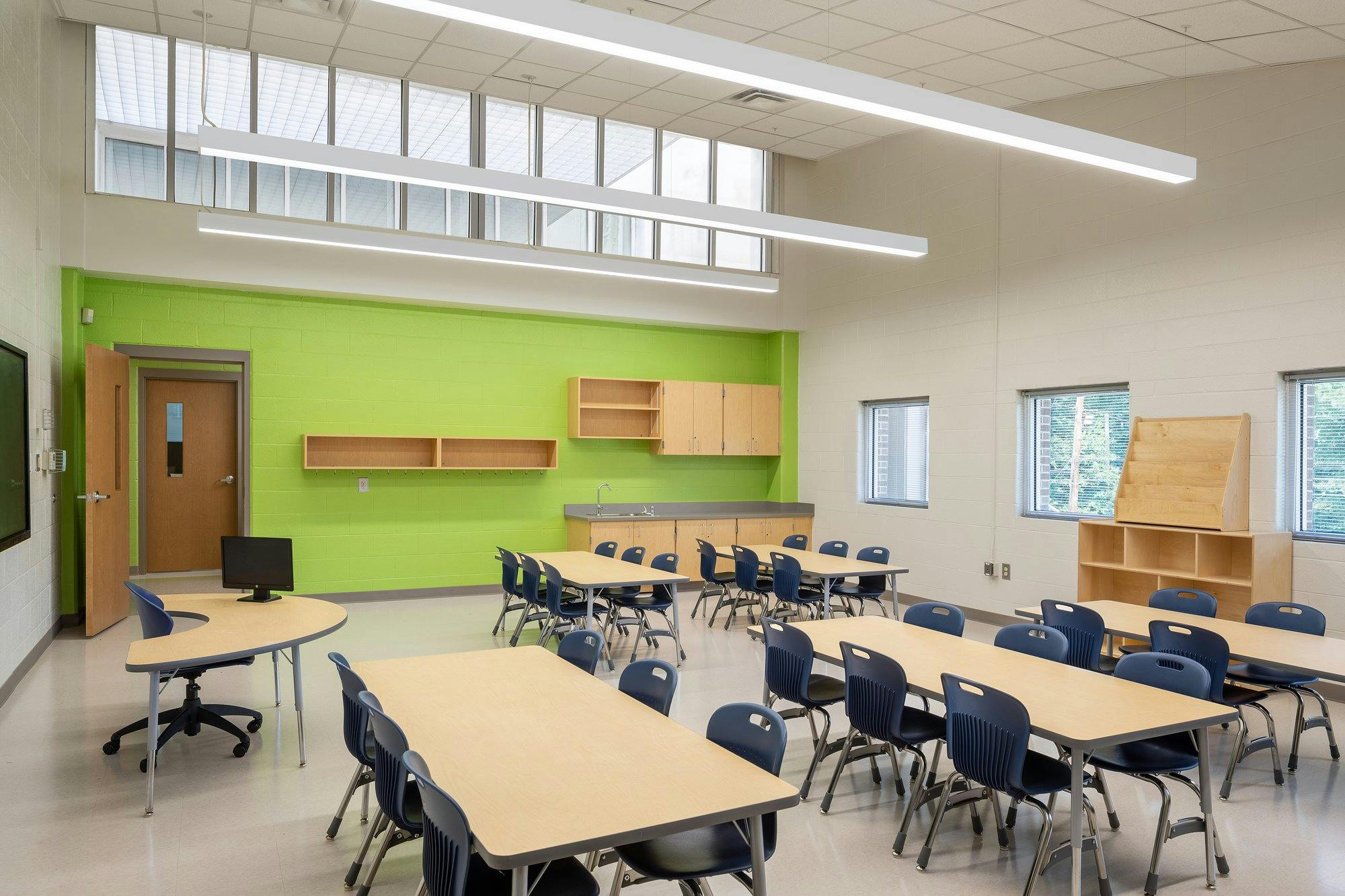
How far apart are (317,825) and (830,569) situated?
4.07 metres

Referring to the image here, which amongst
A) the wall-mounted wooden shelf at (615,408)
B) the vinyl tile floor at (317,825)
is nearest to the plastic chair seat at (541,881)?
the vinyl tile floor at (317,825)

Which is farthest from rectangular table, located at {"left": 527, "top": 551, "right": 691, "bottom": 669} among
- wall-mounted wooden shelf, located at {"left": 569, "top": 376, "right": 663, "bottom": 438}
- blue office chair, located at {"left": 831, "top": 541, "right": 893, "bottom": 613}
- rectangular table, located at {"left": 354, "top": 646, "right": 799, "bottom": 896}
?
wall-mounted wooden shelf, located at {"left": 569, "top": 376, "right": 663, "bottom": 438}

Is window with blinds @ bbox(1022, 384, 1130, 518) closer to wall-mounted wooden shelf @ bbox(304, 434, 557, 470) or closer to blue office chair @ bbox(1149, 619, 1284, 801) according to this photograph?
blue office chair @ bbox(1149, 619, 1284, 801)

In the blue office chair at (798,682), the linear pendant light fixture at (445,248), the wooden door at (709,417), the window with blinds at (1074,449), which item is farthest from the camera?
the wooden door at (709,417)

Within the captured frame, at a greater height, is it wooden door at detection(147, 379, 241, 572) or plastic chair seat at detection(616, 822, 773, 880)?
wooden door at detection(147, 379, 241, 572)

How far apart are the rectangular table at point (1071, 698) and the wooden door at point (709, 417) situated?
5724mm

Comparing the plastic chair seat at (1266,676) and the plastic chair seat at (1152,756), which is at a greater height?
the plastic chair seat at (1266,676)

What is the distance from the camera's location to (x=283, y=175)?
317 inches

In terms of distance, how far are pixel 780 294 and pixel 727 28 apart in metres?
4.44

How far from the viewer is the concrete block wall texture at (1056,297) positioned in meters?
5.74

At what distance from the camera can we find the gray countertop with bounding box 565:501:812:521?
9.56m

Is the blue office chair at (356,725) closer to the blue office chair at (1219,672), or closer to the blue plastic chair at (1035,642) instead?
the blue plastic chair at (1035,642)

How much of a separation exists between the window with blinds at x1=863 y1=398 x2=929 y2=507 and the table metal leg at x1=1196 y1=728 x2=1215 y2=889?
5.46 metres

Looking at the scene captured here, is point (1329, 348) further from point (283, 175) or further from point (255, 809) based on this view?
point (283, 175)
